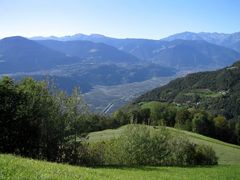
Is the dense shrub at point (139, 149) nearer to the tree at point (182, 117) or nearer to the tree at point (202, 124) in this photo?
the tree at point (202, 124)

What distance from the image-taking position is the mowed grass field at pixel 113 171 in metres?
13.3

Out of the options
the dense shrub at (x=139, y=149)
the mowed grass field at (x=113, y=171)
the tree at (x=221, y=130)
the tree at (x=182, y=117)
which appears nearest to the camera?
the mowed grass field at (x=113, y=171)

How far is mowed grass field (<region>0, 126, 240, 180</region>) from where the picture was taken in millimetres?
13336

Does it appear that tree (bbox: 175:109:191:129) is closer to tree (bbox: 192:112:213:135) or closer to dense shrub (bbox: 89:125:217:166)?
tree (bbox: 192:112:213:135)

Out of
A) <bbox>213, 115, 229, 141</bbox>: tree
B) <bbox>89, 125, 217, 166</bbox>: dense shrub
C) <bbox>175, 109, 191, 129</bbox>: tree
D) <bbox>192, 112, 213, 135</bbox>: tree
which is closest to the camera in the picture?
<bbox>89, 125, 217, 166</bbox>: dense shrub

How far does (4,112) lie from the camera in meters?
→ 39.8

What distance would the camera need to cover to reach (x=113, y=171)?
3159 centimetres

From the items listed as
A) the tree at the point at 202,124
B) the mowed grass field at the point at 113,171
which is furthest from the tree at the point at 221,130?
the mowed grass field at the point at 113,171

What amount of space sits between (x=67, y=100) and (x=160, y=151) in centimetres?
1748

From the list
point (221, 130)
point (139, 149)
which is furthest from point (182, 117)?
point (139, 149)

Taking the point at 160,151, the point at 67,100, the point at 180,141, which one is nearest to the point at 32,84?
the point at 67,100

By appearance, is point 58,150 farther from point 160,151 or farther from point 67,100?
point 160,151

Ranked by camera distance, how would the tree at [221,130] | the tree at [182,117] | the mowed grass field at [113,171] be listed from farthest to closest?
1. the tree at [182,117]
2. the tree at [221,130]
3. the mowed grass field at [113,171]

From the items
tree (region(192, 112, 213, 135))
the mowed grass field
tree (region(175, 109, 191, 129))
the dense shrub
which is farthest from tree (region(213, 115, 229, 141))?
the dense shrub
